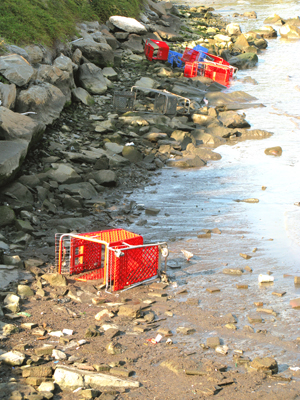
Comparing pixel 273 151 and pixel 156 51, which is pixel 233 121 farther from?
pixel 156 51

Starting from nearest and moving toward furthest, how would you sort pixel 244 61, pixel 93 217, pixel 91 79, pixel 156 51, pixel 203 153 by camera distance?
1. pixel 93 217
2. pixel 203 153
3. pixel 91 79
4. pixel 156 51
5. pixel 244 61

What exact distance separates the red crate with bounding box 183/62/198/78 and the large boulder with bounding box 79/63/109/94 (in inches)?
228

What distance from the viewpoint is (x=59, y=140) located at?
1156cm

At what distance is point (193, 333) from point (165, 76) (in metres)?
16.2

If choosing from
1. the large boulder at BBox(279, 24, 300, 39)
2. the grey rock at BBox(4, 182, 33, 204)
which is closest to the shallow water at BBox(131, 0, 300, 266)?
the grey rock at BBox(4, 182, 33, 204)

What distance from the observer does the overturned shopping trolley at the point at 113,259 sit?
592 centimetres

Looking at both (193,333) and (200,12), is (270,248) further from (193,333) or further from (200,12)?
(200,12)

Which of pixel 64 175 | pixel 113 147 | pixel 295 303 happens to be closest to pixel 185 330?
pixel 295 303

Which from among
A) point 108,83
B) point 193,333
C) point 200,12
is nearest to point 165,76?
point 108,83

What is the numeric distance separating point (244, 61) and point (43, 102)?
60.2 ft

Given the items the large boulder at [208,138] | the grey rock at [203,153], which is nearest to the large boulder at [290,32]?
the large boulder at [208,138]

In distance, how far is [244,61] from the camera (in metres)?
26.6

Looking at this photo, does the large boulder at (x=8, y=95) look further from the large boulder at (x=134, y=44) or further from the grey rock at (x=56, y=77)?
the large boulder at (x=134, y=44)

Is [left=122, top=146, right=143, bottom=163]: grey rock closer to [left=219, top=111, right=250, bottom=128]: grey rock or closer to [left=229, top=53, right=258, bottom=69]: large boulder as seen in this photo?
[left=219, top=111, right=250, bottom=128]: grey rock
